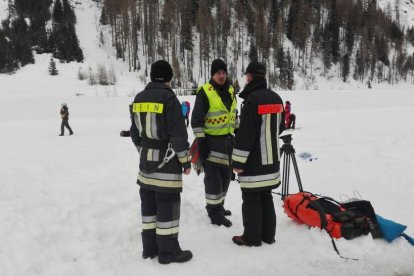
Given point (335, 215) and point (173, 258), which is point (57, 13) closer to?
point (173, 258)

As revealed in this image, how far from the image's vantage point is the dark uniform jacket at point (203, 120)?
384cm

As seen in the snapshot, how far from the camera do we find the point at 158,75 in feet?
10.5

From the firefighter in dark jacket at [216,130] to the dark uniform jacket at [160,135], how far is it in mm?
712

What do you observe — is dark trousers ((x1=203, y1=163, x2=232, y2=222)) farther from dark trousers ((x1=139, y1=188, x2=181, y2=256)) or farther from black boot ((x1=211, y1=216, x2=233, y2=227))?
dark trousers ((x1=139, y1=188, x2=181, y2=256))

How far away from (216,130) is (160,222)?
3.99 feet

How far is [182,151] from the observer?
3.10 m

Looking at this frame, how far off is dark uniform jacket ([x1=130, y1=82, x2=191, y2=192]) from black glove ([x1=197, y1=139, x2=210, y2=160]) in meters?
0.65

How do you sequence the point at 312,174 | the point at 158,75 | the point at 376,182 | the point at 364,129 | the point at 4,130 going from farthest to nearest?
1. the point at 4,130
2. the point at 364,129
3. the point at 312,174
4. the point at 376,182
5. the point at 158,75

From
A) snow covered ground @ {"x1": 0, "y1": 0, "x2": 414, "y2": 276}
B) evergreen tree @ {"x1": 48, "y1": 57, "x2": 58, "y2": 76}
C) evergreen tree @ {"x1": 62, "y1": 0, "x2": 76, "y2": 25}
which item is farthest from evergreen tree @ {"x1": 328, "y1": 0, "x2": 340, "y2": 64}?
snow covered ground @ {"x1": 0, "y1": 0, "x2": 414, "y2": 276}

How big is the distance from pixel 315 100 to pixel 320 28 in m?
33.3

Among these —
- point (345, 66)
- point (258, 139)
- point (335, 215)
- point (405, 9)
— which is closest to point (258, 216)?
point (258, 139)

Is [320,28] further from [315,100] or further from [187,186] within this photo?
[187,186]

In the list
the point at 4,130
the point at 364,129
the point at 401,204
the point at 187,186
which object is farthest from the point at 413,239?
the point at 4,130

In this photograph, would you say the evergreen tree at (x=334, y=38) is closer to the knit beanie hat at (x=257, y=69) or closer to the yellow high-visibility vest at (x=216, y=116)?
the yellow high-visibility vest at (x=216, y=116)
